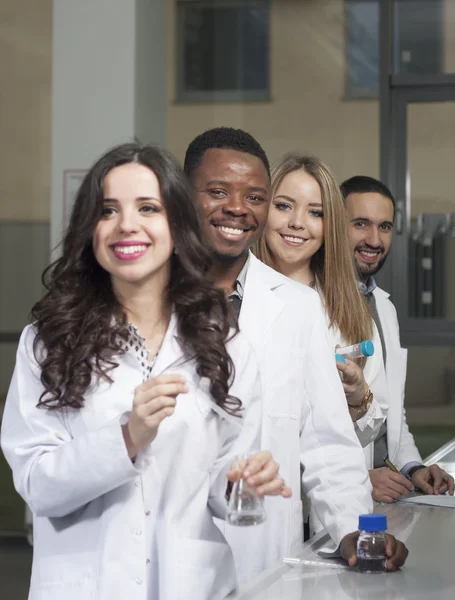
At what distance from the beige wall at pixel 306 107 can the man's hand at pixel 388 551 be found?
430 centimetres

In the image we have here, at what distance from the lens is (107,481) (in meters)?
1.58

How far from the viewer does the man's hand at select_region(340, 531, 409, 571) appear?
5.87ft

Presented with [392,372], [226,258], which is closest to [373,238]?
[392,372]

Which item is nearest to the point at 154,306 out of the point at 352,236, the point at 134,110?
the point at 352,236

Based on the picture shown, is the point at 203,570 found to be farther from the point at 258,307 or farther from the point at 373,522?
the point at 258,307

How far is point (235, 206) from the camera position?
87.6 inches

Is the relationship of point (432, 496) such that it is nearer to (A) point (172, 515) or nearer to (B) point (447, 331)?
(A) point (172, 515)

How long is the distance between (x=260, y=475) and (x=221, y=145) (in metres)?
0.91

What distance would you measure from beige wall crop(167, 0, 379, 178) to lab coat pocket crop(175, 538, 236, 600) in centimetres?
437

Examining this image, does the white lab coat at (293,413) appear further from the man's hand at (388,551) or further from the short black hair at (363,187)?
the short black hair at (363,187)

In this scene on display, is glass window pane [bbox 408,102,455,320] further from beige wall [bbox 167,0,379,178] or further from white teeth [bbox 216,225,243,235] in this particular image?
white teeth [bbox 216,225,243,235]

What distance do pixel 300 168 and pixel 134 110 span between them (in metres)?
2.19

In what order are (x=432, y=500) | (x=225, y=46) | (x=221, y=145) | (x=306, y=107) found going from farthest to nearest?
1. (x=225, y=46)
2. (x=306, y=107)
3. (x=432, y=500)
4. (x=221, y=145)

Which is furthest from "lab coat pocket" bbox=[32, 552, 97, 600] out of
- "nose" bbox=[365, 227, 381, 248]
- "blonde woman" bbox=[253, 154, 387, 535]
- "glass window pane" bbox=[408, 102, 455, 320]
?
"glass window pane" bbox=[408, 102, 455, 320]
